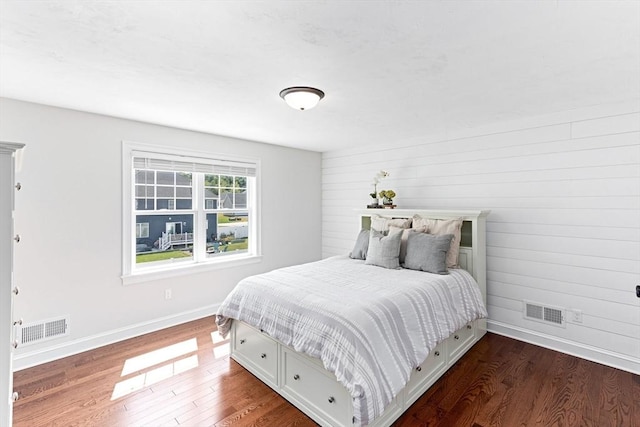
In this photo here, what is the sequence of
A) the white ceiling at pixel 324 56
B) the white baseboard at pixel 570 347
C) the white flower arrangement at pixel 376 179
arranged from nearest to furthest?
the white ceiling at pixel 324 56 → the white baseboard at pixel 570 347 → the white flower arrangement at pixel 376 179

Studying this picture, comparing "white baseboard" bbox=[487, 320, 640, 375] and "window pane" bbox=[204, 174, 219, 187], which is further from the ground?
"window pane" bbox=[204, 174, 219, 187]

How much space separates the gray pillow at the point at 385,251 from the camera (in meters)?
3.18

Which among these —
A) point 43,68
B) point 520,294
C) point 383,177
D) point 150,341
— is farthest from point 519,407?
point 43,68

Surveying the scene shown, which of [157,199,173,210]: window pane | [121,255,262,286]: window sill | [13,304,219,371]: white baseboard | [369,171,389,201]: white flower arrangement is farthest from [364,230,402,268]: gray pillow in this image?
[157,199,173,210]: window pane

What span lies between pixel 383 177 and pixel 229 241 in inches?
93.2

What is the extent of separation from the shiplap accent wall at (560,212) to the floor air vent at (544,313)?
0.05 meters

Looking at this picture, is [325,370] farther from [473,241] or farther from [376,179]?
[376,179]

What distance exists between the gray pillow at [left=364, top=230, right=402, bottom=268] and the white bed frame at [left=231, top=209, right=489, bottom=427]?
29.0 inches

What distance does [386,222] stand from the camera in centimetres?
376

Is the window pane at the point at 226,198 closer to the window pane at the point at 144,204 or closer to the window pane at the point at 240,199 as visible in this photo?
the window pane at the point at 240,199

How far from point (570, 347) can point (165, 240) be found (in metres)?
4.45

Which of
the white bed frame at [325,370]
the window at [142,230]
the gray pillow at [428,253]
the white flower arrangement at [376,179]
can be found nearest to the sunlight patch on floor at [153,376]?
the white bed frame at [325,370]

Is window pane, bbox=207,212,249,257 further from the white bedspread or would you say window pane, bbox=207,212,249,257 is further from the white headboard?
the white headboard

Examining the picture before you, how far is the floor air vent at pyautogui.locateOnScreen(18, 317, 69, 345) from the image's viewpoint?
272 cm
